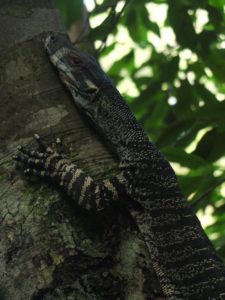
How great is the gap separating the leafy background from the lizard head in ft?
1.47

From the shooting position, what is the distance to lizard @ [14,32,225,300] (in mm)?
2771

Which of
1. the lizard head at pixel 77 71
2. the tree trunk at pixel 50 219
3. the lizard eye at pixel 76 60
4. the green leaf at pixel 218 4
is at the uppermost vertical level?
the green leaf at pixel 218 4

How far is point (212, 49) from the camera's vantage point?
4.44 meters

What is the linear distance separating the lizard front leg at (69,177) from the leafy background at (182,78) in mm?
901

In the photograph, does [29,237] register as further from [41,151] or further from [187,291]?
[187,291]

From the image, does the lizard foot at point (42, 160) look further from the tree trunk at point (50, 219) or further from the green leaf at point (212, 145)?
the green leaf at point (212, 145)

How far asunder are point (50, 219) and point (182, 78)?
262 cm

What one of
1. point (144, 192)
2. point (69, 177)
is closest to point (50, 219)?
point (69, 177)

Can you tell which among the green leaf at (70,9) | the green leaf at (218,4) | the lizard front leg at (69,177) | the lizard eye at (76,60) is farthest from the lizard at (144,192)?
the green leaf at (218,4)

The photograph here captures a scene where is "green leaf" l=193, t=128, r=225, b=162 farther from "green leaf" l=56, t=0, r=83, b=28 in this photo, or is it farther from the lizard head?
"green leaf" l=56, t=0, r=83, b=28

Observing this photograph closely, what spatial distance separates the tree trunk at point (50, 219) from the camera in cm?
234

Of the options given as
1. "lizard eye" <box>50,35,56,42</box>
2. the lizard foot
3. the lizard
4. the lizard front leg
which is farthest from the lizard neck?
"lizard eye" <box>50,35,56,42</box>

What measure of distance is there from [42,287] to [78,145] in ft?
2.88

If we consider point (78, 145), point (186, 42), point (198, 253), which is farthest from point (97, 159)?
point (186, 42)
